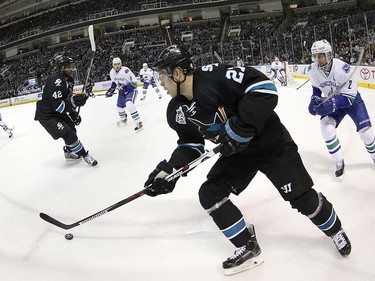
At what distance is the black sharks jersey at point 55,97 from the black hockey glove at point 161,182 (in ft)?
9.74

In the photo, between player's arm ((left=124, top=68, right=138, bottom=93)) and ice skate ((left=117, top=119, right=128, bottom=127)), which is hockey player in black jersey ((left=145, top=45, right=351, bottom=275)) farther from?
ice skate ((left=117, top=119, right=128, bottom=127))

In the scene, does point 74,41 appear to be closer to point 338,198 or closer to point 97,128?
point 97,128

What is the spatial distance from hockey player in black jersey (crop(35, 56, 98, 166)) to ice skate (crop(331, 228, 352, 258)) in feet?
11.4

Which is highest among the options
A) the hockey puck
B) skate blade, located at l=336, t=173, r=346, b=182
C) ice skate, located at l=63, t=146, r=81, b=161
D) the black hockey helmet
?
the black hockey helmet

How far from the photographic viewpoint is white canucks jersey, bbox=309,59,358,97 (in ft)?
10.5

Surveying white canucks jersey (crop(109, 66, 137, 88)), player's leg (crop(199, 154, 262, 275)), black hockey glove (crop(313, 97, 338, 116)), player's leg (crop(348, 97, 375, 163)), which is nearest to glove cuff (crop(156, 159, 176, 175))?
player's leg (crop(199, 154, 262, 275))

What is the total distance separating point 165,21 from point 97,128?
76.1 ft

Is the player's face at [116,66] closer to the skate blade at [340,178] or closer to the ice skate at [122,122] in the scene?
the ice skate at [122,122]

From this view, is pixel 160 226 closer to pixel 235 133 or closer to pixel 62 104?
pixel 235 133

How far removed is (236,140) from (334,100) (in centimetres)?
167

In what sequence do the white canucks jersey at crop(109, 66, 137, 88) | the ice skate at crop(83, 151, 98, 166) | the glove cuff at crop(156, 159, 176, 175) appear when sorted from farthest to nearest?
1. the white canucks jersey at crop(109, 66, 137, 88)
2. the ice skate at crop(83, 151, 98, 166)
3. the glove cuff at crop(156, 159, 176, 175)

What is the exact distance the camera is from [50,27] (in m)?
30.1

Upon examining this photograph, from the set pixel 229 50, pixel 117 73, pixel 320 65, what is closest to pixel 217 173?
pixel 320 65

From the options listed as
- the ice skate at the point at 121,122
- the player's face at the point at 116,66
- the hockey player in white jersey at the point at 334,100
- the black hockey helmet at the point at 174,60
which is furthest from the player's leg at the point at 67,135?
the black hockey helmet at the point at 174,60
